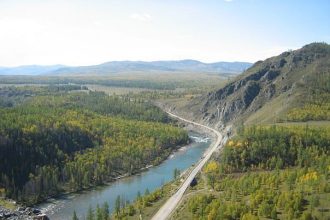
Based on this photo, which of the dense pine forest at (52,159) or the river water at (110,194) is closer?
the river water at (110,194)

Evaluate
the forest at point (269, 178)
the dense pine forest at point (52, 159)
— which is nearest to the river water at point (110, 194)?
the dense pine forest at point (52, 159)

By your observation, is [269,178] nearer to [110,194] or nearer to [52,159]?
[110,194]

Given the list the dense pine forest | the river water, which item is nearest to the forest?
the river water

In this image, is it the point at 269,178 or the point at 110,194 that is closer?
the point at 269,178

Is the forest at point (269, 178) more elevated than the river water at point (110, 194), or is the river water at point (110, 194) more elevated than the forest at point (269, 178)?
the forest at point (269, 178)

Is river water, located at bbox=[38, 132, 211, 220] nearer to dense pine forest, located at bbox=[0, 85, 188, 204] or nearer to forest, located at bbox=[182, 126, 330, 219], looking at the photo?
dense pine forest, located at bbox=[0, 85, 188, 204]

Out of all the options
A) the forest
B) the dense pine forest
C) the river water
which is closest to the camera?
the forest

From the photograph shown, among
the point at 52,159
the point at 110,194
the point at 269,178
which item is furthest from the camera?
the point at 52,159

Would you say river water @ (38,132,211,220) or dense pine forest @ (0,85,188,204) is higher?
dense pine forest @ (0,85,188,204)

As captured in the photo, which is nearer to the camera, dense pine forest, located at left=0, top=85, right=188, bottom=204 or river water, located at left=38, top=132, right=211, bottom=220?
river water, located at left=38, top=132, right=211, bottom=220

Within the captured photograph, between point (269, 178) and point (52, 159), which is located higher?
point (269, 178)

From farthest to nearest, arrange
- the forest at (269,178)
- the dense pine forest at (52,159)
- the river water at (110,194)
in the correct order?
the dense pine forest at (52,159) < the river water at (110,194) < the forest at (269,178)

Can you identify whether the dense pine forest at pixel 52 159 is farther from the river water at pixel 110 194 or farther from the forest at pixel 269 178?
the forest at pixel 269 178

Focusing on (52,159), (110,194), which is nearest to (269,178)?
(110,194)
